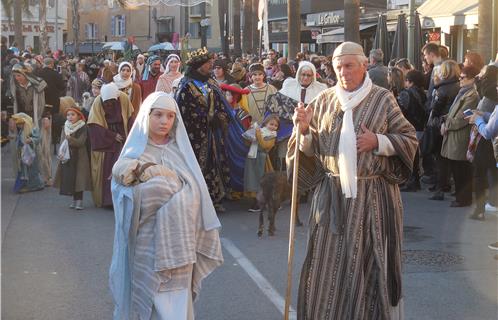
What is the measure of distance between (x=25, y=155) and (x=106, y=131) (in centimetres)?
204

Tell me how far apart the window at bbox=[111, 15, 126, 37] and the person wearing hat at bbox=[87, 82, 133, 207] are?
75310 mm

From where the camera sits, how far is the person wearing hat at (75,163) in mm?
11500

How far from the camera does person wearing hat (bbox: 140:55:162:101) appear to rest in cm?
1496

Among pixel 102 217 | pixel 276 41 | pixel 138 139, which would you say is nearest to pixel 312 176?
pixel 138 139

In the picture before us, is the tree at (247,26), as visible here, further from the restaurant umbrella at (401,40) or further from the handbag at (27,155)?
the handbag at (27,155)

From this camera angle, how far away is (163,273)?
510 centimetres

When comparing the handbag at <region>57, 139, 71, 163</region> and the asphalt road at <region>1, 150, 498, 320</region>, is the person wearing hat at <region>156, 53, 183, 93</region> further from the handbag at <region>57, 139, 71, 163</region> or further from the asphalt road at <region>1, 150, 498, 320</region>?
the asphalt road at <region>1, 150, 498, 320</region>

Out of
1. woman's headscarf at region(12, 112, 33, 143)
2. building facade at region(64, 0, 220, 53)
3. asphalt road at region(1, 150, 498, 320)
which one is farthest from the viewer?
building facade at region(64, 0, 220, 53)

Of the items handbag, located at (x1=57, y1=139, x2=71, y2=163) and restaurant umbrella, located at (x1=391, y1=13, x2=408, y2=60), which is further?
restaurant umbrella, located at (x1=391, y1=13, x2=408, y2=60)

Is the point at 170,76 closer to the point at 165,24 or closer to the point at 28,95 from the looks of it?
the point at 28,95

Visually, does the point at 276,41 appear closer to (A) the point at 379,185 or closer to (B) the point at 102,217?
(B) the point at 102,217

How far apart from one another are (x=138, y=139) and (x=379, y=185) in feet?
4.90

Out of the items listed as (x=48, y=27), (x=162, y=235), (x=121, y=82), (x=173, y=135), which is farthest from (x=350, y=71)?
(x=48, y=27)

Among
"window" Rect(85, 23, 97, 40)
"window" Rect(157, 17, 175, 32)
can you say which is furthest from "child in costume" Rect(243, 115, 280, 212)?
"window" Rect(85, 23, 97, 40)
